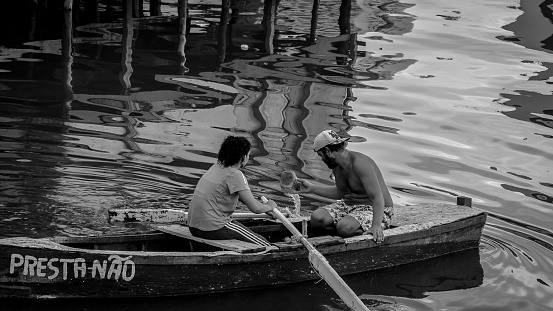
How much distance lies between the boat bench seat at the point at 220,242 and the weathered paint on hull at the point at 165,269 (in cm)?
6

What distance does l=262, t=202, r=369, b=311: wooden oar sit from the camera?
781 cm

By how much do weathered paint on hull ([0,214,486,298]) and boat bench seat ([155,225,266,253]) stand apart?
0.21ft

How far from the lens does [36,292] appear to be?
761cm

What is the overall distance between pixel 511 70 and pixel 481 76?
1079 millimetres

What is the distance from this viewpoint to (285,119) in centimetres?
1470

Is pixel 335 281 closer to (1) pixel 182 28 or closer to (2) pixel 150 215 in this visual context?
(2) pixel 150 215

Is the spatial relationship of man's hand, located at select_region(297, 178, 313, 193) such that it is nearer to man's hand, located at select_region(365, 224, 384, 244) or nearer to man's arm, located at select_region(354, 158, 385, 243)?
man's arm, located at select_region(354, 158, 385, 243)

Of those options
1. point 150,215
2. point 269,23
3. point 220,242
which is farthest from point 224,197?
point 269,23

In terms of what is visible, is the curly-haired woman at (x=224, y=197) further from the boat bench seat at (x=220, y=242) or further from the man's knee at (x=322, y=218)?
the man's knee at (x=322, y=218)

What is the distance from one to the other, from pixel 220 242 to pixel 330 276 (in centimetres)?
109

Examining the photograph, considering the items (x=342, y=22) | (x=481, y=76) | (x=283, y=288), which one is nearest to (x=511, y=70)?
(x=481, y=76)

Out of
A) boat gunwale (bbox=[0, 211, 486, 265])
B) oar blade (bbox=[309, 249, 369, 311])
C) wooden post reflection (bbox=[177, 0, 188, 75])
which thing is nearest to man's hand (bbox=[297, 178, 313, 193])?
boat gunwale (bbox=[0, 211, 486, 265])

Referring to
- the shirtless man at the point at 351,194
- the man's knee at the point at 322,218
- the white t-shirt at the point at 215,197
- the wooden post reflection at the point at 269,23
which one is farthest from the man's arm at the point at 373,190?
the wooden post reflection at the point at 269,23

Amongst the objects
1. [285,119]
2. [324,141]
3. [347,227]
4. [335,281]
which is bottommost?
[285,119]
